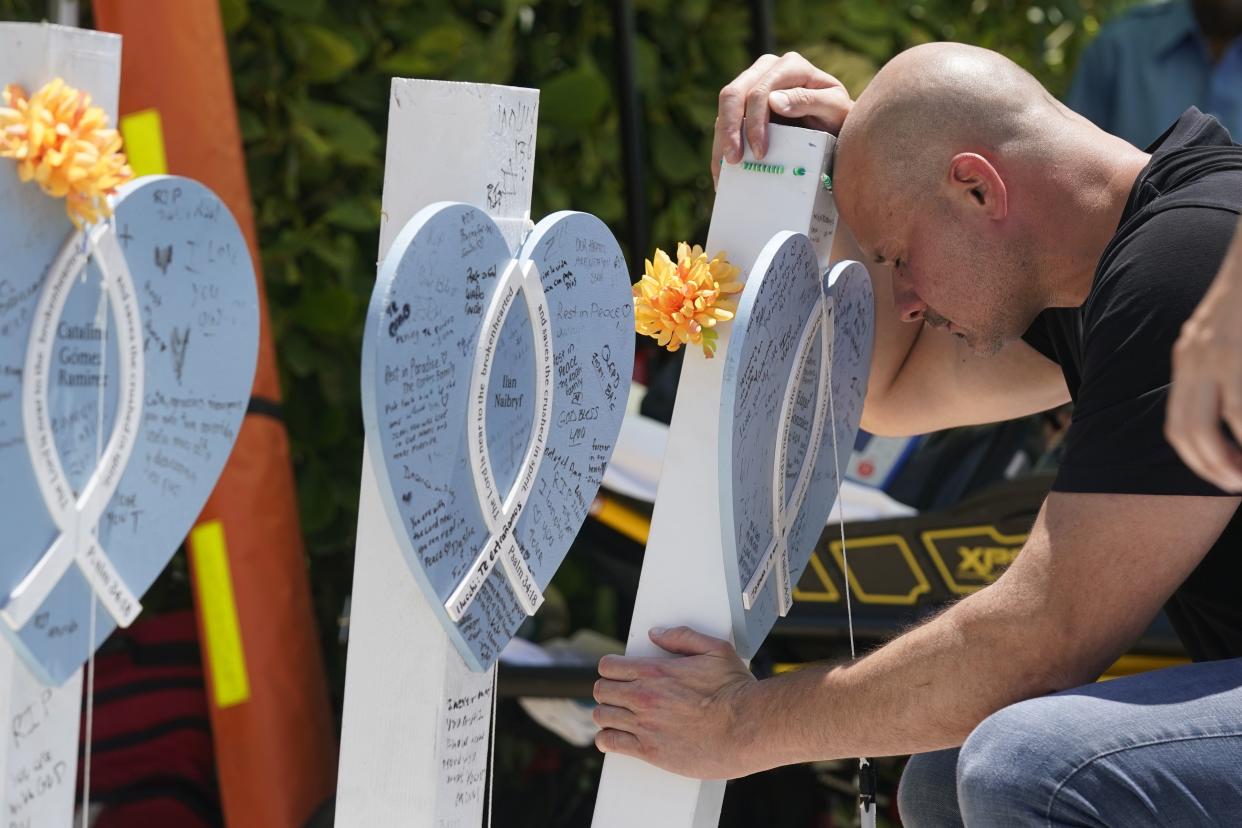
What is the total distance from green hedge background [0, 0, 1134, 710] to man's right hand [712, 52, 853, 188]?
3.24 feet

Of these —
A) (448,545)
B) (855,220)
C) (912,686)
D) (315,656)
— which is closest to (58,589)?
(448,545)

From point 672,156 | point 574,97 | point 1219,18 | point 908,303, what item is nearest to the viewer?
point 908,303

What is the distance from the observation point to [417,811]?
48.0 inches

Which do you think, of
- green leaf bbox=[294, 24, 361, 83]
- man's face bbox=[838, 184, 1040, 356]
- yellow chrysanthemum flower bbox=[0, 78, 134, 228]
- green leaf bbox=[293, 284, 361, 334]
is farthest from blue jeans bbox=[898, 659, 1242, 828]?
green leaf bbox=[294, 24, 361, 83]

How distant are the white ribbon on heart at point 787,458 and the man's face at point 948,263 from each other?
0.08 m

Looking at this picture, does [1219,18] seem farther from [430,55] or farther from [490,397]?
[490,397]

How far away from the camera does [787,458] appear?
1.45m

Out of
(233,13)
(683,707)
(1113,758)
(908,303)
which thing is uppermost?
(233,13)

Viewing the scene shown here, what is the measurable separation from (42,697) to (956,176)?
93 cm

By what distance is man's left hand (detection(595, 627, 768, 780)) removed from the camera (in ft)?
4.40

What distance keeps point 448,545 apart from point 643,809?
42cm

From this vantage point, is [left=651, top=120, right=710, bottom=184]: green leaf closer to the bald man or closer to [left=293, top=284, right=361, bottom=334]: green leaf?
[left=293, top=284, right=361, bottom=334]: green leaf

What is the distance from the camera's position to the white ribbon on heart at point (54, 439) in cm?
106

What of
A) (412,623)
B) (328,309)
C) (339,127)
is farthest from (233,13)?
(412,623)
